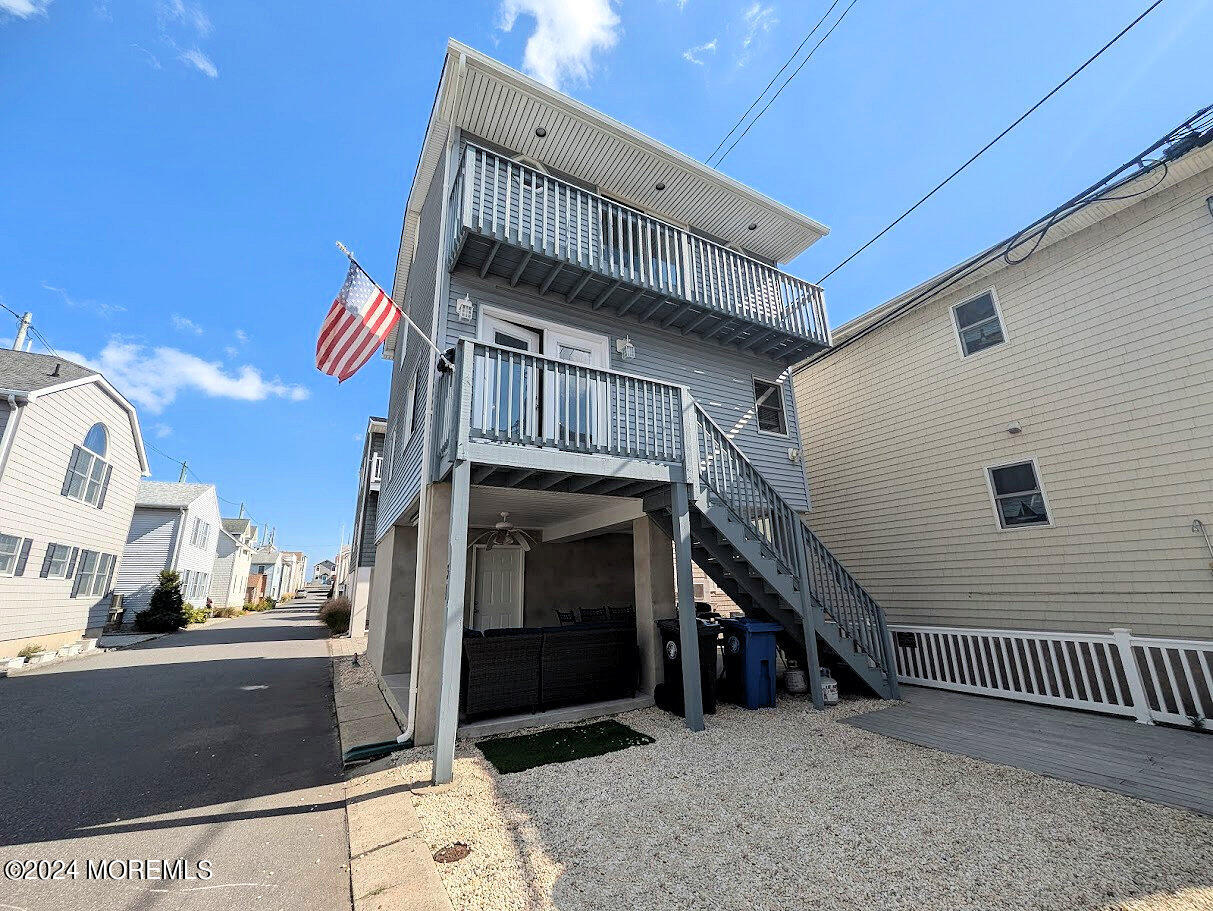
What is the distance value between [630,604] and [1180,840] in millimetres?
9293

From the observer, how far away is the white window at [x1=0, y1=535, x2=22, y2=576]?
1100 cm

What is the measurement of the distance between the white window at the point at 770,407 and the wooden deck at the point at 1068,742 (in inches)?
196

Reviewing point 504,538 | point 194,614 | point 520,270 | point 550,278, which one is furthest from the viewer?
Result: point 194,614

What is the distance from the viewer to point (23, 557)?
11.6m

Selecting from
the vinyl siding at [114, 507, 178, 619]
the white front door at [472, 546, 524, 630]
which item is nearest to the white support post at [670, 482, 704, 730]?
the white front door at [472, 546, 524, 630]

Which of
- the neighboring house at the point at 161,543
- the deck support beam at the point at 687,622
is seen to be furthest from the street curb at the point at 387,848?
the neighboring house at the point at 161,543

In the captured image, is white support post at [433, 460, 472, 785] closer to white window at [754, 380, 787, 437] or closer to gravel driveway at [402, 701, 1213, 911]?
gravel driveway at [402, 701, 1213, 911]

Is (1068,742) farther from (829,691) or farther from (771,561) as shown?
(771,561)

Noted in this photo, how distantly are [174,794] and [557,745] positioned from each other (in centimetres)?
340

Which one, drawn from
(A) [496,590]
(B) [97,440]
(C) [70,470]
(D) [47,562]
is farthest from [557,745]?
(B) [97,440]

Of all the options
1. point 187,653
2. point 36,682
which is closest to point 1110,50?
point 36,682

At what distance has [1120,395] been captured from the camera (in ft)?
22.9

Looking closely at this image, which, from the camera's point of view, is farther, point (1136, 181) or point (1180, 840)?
point (1136, 181)

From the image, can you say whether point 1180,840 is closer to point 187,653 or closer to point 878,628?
point 878,628
